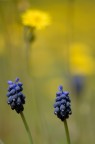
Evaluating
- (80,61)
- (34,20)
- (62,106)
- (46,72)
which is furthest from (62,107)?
(46,72)

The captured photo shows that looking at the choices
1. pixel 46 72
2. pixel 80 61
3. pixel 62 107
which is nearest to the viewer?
pixel 62 107

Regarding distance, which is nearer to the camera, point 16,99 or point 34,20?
point 16,99

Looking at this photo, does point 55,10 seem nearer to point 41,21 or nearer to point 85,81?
point 85,81

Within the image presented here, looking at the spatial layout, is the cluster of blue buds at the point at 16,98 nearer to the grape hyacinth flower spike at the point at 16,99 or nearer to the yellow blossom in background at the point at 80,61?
the grape hyacinth flower spike at the point at 16,99

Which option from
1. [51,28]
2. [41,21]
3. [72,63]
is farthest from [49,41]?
[41,21]

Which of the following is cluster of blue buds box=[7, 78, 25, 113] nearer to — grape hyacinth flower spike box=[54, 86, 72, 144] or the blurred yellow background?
grape hyacinth flower spike box=[54, 86, 72, 144]

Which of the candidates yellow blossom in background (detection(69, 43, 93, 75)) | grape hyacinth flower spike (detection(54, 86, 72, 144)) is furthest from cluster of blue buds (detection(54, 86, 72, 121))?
yellow blossom in background (detection(69, 43, 93, 75))

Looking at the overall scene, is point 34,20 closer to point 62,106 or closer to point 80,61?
point 80,61

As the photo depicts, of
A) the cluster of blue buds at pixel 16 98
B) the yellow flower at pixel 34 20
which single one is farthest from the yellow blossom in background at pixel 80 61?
the cluster of blue buds at pixel 16 98
